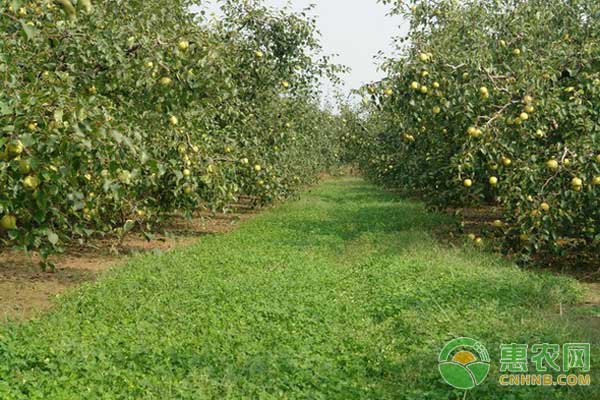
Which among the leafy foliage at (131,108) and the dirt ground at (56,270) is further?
the dirt ground at (56,270)

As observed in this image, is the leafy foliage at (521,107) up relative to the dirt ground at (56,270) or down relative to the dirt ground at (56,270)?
up

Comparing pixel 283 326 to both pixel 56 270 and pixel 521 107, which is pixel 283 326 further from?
pixel 521 107

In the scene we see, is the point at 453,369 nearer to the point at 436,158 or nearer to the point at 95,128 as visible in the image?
the point at 95,128

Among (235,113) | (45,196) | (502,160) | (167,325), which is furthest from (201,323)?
(235,113)

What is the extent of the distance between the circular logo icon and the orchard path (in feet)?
0.19

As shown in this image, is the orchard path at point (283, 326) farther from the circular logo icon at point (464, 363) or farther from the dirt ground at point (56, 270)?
the dirt ground at point (56, 270)

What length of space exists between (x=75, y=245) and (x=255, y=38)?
4.53 metres

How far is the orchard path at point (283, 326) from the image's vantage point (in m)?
3.70

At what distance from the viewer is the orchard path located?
3.70 metres

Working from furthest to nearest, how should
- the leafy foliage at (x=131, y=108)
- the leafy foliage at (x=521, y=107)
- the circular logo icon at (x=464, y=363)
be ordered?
1. the leafy foliage at (x=521, y=107)
2. the circular logo icon at (x=464, y=363)
3. the leafy foliage at (x=131, y=108)

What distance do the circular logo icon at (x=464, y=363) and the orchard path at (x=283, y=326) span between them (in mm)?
58

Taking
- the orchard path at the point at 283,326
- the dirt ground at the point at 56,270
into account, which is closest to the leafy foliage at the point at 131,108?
the dirt ground at the point at 56,270

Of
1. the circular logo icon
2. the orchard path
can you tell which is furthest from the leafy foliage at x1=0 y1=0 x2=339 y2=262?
the circular logo icon

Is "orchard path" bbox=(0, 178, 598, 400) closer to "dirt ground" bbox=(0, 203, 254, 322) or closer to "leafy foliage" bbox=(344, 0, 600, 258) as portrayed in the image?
"dirt ground" bbox=(0, 203, 254, 322)
